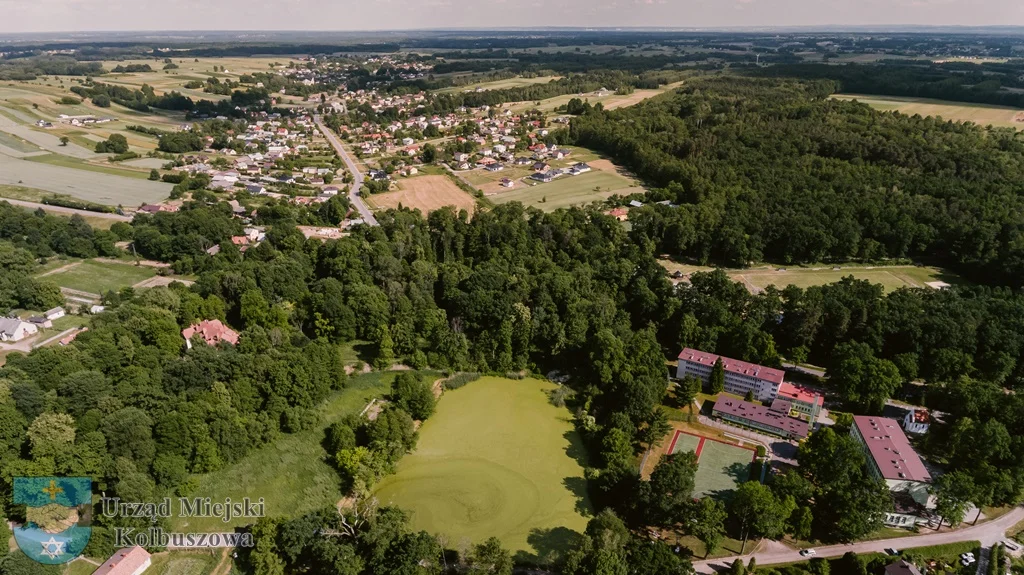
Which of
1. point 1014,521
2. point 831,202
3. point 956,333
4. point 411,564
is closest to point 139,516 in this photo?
point 411,564

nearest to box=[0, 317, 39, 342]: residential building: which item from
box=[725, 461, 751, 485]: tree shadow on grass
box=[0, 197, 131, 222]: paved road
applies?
box=[0, 197, 131, 222]: paved road

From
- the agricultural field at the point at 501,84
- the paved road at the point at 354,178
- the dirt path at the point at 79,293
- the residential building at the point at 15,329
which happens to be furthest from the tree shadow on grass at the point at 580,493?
the agricultural field at the point at 501,84

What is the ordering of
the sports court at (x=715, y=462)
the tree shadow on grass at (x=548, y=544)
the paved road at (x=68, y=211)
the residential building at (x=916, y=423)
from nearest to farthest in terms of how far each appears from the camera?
1. the tree shadow on grass at (x=548, y=544)
2. the sports court at (x=715, y=462)
3. the residential building at (x=916, y=423)
4. the paved road at (x=68, y=211)

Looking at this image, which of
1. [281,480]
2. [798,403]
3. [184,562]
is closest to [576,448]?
[798,403]

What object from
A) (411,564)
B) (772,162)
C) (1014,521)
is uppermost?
(772,162)

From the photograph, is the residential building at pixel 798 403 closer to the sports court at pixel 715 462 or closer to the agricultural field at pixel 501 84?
the sports court at pixel 715 462

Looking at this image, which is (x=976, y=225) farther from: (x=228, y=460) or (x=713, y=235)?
(x=228, y=460)

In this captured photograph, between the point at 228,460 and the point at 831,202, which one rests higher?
the point at 831,202
